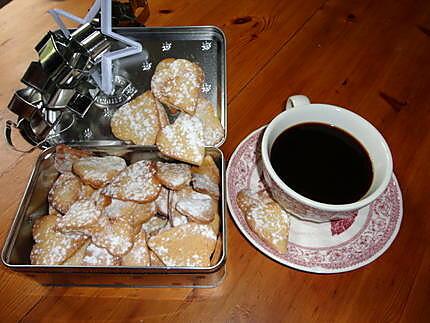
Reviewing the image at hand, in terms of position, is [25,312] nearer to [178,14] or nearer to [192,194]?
[192,194]

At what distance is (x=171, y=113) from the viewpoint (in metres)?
0.78

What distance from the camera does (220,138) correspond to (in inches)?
27.8

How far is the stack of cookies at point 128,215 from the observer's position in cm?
56

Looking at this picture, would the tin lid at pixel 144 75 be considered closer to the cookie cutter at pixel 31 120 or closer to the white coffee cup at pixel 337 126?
the cookie cutter at pixel 31 120

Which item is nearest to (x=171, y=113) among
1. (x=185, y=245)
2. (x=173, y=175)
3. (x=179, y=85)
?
(x=179, y=85)

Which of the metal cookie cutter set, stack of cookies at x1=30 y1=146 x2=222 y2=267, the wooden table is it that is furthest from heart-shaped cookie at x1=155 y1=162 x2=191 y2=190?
the metal cookie cutter set

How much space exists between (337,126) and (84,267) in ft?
1.42

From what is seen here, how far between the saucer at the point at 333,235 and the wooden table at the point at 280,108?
0.04 meters

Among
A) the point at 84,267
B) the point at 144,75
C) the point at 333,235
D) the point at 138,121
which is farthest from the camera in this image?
the point at 144,75

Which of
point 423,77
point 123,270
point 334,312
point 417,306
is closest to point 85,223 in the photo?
point 123,270

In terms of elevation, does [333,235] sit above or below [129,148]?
below

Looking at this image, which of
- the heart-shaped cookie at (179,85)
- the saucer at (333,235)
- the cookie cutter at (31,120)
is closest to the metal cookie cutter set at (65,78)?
the cookie cutter at (31,120)

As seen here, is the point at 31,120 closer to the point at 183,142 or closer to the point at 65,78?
the point at 65,78

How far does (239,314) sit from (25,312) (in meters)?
0.31
